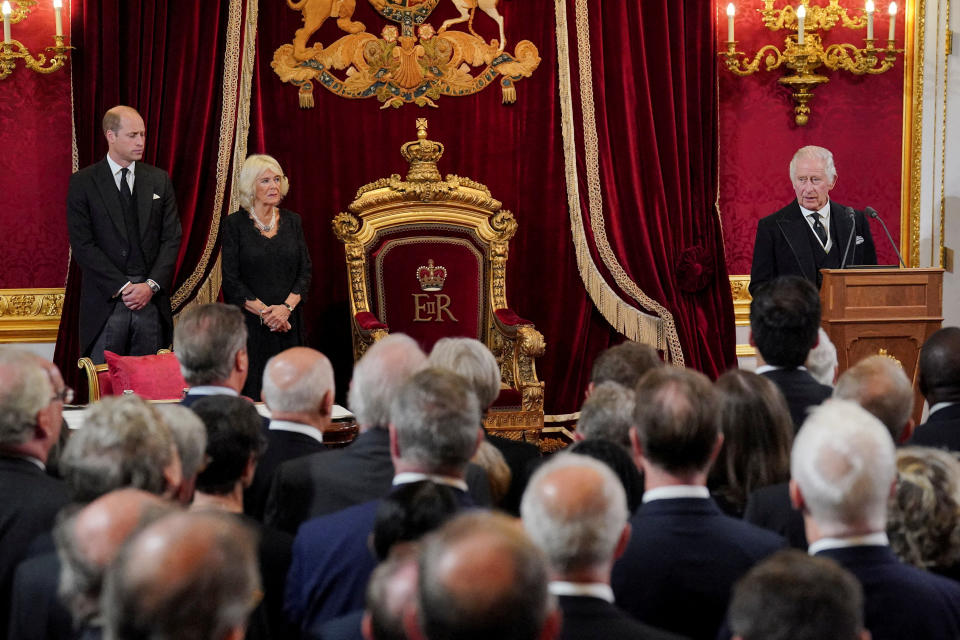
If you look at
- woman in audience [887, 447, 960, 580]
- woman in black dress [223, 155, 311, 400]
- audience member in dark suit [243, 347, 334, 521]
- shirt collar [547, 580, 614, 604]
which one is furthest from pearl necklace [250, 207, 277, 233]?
shirt collar [547, 580, 614, 604]

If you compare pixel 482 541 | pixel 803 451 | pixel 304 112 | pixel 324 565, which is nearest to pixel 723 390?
pixel 803 451

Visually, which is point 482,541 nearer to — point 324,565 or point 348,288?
point 324,565

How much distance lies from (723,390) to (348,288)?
3748 millimetres

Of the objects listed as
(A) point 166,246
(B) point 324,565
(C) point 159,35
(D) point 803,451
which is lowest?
(B) point 324,565

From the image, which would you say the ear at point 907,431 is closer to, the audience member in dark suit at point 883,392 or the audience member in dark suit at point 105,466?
the audience member in dark suit at point 883,392

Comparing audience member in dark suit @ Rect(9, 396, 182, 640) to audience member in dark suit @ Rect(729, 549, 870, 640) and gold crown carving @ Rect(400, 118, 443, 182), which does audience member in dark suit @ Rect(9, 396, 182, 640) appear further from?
gold crown carving @ Rect(400, 118, 443, 182)

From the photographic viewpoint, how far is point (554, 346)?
6.59 meters

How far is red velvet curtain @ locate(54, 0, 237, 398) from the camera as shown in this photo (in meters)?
5.88

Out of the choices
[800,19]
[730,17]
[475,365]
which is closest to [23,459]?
[475,365]

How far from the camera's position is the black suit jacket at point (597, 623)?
171 centimetres

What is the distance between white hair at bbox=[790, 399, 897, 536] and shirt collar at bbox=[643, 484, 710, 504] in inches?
10.8

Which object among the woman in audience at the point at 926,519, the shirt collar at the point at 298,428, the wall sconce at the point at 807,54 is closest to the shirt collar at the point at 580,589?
the woman in audience at the point at 926,519

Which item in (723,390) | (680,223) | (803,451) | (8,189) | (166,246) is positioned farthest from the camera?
(680,223)

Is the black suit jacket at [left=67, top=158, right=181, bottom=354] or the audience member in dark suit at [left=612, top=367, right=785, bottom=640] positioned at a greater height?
the black suit jacket at [left=67, top=158, right=181, bottom=354]
